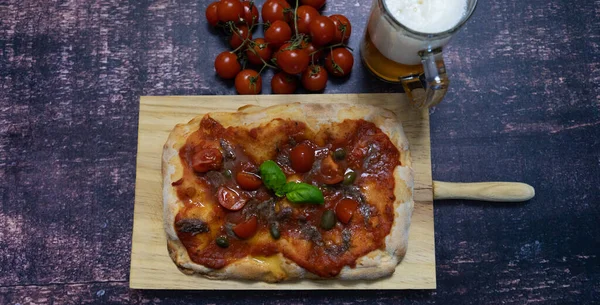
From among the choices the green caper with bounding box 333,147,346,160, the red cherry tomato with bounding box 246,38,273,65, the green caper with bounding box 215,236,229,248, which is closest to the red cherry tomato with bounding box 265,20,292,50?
the red cherry tomato with bounding box 246,38,273,65

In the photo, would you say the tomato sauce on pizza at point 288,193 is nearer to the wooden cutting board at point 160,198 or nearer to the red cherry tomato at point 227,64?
the wooden cutting board at point 160,198

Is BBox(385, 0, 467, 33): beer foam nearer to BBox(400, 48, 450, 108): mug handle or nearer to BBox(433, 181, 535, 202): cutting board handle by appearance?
BBox(400, 48, 450, 108): mug handle

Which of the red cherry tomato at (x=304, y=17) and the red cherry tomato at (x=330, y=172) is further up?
the red cherry tomato at (x=304, y=17)

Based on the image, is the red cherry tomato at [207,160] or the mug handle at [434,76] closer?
the mug handle at [434,76]

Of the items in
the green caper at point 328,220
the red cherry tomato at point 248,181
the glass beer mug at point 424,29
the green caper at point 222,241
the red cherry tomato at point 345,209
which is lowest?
the green caper at point 222,241

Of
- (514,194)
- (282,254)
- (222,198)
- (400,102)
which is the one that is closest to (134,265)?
(222,198)

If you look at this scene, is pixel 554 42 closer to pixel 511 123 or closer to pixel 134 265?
pixel 511 123

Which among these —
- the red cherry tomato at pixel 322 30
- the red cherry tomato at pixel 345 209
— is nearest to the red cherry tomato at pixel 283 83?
the red cherry tomato at pixel 322 30

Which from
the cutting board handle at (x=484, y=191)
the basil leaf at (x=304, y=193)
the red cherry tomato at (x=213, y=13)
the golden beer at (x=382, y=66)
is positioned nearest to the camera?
the basil leaf at (x=304, y=193)

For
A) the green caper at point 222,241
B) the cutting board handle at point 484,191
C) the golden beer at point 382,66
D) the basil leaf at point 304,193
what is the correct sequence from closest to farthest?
the basil leaf at point 304,193 < the green caper at point 222,241 < the golden beer at point 382,66 < the cutting board handle at point 484,191
